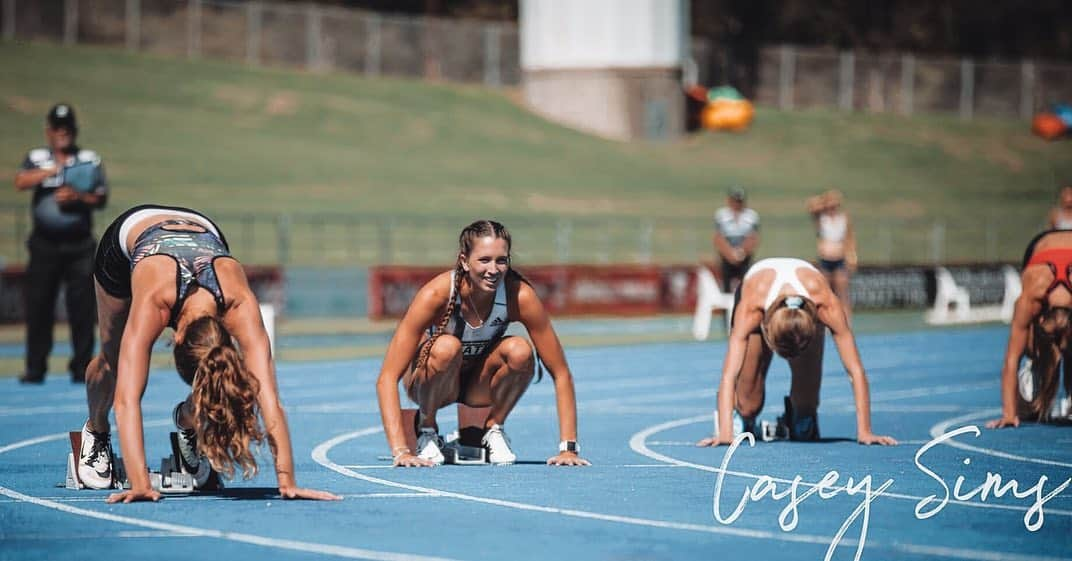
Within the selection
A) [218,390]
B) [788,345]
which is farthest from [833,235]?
[218,390]

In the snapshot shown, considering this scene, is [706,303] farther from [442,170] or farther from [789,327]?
[442,170]

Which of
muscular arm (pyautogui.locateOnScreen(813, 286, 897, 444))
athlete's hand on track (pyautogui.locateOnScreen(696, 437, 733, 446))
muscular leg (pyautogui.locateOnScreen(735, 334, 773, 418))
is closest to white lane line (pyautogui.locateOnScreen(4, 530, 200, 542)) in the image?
athlete's hand on track (pyautogui.locateOnScreen(696, 437, 733, 446))

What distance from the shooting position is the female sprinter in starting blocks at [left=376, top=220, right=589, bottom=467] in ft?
34.2

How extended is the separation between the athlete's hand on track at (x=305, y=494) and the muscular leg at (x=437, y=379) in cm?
174

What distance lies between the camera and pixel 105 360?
9602 millimetres

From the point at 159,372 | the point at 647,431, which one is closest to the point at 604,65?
the point at 159,372

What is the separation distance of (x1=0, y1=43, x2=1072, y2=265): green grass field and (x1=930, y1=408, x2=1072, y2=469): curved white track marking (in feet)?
62.0

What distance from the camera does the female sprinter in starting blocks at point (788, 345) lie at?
36.9 feet

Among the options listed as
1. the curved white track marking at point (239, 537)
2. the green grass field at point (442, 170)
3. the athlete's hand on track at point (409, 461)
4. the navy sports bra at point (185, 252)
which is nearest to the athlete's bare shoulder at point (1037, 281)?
the athlete's hand on track at point (409, 461)

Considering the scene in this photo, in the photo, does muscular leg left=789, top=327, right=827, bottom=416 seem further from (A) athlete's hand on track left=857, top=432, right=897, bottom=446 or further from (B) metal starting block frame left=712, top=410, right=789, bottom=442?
(A) athlete's hand on track left=857, top=432, right=897, bottom=446

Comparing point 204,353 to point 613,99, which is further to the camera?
point 613,99

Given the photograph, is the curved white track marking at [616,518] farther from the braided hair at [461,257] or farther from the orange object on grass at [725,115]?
the orange object on grass at [725,115]

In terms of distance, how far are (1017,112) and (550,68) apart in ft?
72.5

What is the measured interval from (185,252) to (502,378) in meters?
2.78
